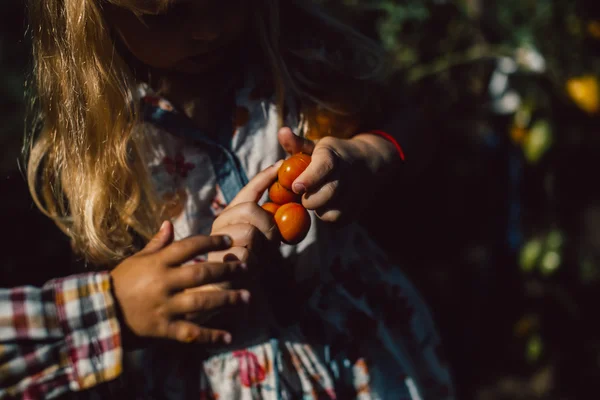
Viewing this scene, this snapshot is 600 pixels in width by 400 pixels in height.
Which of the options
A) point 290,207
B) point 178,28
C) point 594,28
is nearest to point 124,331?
point 290,207

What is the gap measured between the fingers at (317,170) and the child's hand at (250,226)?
0.06m

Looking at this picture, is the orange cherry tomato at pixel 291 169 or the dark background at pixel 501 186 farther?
the dark background at pixel 501 186

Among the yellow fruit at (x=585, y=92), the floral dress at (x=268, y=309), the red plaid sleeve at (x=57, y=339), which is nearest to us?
the red plaid sleeve at (x=57, y=339)

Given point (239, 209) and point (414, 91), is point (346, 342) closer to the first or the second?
point (239, 209)

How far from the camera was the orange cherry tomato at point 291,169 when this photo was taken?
68cm

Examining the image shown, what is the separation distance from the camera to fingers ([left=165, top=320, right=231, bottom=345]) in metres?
0.67

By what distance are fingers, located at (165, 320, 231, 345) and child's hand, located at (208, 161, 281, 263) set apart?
→ 0.09 meters

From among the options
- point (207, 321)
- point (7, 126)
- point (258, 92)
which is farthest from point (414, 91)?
point (7, 126)

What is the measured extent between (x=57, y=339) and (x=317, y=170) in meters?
0.38

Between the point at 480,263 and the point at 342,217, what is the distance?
1.00 m

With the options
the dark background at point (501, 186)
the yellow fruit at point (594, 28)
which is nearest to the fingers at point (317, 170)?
the dark background at point (501, 186)

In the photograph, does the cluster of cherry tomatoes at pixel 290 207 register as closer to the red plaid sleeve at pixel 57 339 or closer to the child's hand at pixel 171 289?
the child's hand at pixel 171 289

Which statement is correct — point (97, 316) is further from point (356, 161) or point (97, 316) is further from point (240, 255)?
point (356, 161)

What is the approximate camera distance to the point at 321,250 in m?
0.89
